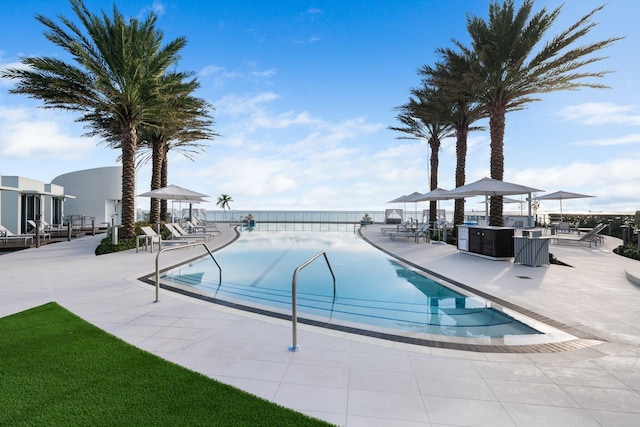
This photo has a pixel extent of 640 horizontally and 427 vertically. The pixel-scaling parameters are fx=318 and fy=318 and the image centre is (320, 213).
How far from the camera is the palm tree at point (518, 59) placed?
11.3 m

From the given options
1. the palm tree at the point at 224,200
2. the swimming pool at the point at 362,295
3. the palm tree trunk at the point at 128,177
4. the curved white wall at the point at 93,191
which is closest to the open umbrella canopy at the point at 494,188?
the swimming pool at the point at 362,295

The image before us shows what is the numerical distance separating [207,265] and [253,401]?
7398 mm

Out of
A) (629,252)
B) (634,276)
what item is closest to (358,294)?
(634,276)

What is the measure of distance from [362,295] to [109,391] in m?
4.51

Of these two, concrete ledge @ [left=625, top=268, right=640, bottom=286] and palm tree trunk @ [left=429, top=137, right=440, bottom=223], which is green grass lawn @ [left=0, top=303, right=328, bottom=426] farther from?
palm tree trunk @ [left=429, top=137, right=440, bottom=223]

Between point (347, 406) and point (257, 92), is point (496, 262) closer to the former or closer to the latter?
point (347, 406)

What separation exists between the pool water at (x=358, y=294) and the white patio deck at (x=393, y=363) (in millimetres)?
704

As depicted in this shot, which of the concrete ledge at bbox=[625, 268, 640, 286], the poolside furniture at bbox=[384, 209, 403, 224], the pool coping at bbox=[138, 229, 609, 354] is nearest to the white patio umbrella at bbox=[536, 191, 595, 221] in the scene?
the poolside furniture at bbox=[384, 209, 403, 224]

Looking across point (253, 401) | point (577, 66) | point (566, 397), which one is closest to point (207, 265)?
point (253, 401)

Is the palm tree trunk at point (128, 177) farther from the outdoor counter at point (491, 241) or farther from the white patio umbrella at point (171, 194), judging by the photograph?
the outdoor counter at point (491, 241)

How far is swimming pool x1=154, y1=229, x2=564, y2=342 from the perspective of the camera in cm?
454

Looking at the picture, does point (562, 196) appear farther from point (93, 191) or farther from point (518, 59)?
point (93, 191)

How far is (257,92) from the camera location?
706 inches

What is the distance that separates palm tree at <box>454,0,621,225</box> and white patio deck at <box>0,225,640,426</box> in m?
8.56
